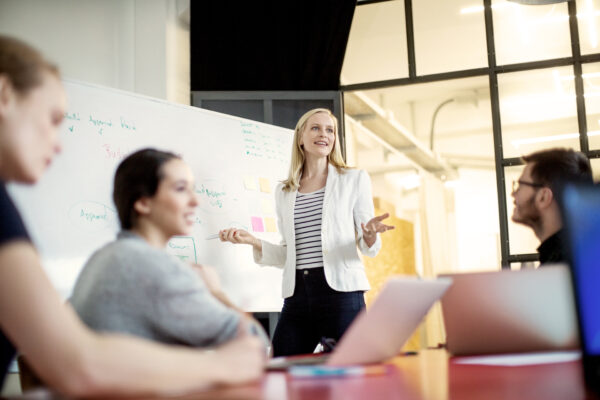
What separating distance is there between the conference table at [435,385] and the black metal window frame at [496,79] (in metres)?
3.06

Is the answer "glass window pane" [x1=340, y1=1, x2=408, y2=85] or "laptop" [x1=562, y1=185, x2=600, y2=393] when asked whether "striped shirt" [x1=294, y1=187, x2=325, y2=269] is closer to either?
"laptop" [x1=562, y1=185, x2=600, y2=393]

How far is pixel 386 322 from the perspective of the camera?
46.4 inches

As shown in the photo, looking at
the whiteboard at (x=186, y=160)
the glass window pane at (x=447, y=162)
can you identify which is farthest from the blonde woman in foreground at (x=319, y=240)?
the glass window pane at (x=447, y=162)

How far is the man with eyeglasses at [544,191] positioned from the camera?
5.73ft

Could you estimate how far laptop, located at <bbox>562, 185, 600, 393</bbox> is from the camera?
82 centimetres

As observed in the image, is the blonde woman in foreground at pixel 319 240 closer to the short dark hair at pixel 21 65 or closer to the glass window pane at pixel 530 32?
the short dark hair at pixel 21 65

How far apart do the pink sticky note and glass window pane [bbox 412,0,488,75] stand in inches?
69.7

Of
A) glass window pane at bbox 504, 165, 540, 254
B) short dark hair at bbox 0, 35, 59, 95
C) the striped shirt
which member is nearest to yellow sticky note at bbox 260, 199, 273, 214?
the striped shirt

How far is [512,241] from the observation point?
4.16m

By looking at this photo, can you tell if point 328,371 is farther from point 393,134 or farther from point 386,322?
point 393,134

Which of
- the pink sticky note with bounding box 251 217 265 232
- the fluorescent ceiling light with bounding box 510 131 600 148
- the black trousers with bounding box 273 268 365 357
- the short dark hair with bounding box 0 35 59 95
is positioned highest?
the fluorescent ceiling light with bounding box 510 131 600 148

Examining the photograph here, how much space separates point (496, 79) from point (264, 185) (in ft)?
6.13

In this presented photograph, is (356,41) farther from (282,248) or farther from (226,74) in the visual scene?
(282,248)

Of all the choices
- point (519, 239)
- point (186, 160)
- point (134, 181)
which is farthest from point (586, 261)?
point (519, 239)
